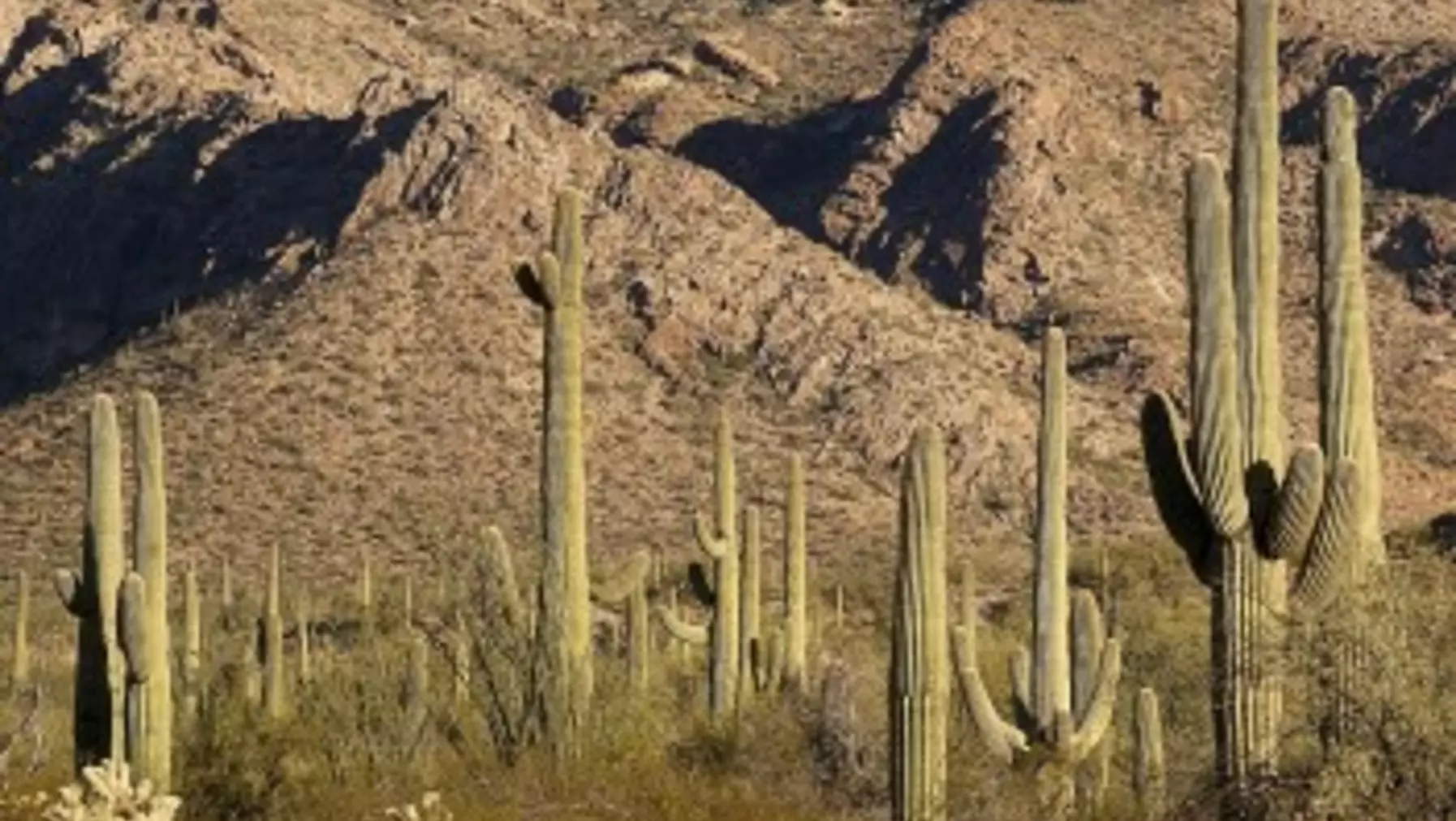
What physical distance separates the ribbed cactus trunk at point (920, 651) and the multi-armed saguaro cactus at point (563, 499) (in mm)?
2757

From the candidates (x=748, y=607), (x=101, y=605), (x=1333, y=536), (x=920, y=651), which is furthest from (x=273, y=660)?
(x=1333, y=536)

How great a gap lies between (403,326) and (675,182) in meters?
8.76

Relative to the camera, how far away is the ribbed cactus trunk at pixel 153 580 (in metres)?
17.2

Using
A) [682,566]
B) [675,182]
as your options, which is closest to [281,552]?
[682,566]

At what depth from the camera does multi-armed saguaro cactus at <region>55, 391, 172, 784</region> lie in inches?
677

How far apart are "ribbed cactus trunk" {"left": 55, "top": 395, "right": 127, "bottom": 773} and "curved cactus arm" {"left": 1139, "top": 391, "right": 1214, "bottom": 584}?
21.4 feet

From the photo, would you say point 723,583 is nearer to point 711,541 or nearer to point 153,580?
point 711,541

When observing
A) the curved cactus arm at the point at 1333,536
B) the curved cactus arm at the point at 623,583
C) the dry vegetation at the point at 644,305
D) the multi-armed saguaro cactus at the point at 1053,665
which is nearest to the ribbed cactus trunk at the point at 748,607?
the dry vegetation at the point at 644,305

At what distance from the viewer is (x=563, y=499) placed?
58.2 feet

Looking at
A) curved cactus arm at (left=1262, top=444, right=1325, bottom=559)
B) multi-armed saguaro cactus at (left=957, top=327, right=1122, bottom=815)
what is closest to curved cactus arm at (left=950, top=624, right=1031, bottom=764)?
multi-armed saguaro cactus at (left=957, top=327, right=1122, bottom=815)

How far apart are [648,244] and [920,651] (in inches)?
1694

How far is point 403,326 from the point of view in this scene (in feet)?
174

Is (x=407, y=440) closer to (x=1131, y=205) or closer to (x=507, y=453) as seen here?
(x=507, y=453)

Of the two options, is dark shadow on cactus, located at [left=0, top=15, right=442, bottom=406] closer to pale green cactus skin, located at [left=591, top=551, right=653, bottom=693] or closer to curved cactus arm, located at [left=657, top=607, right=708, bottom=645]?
pale green cactus skin, located at [left=591, top=551, right=653, bottom=693]
